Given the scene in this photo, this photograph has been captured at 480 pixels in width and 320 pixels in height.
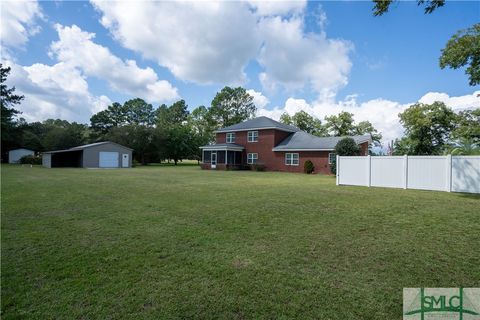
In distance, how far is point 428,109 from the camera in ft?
116

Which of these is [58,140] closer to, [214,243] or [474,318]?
[214,243]

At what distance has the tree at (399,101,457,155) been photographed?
34.7m

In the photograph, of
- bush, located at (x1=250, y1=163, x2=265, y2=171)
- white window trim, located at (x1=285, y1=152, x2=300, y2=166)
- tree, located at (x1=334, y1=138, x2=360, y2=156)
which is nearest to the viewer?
tree, located at (x1=334, y1=138, x2=360, y2=156)

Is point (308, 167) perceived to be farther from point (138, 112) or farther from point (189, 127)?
point (138, 112)

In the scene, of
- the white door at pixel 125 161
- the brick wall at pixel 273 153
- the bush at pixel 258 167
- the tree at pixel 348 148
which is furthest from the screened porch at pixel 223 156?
the tree at pixel 348 148

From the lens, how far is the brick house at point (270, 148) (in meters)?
27.2

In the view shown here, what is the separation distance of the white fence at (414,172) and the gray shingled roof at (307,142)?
1161 cm

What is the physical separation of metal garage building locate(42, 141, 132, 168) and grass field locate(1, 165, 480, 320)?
3061cm

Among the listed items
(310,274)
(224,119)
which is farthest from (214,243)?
(224,119)

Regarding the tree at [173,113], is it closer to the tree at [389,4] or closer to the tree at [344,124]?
the tree at [344,124]

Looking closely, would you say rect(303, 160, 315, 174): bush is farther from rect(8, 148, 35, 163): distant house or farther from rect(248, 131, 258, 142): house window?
rect(8, 148, 35, 163): distant house

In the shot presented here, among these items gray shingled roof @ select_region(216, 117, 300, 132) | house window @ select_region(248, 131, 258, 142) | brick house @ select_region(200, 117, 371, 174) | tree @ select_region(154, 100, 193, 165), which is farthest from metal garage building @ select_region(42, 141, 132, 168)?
house window @ select_region(248, 131, 258, 142)

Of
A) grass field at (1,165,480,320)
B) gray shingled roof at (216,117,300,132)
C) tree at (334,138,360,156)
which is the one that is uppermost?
gray shingled roof at (216,117,300,132)

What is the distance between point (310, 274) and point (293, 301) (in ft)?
2.43
